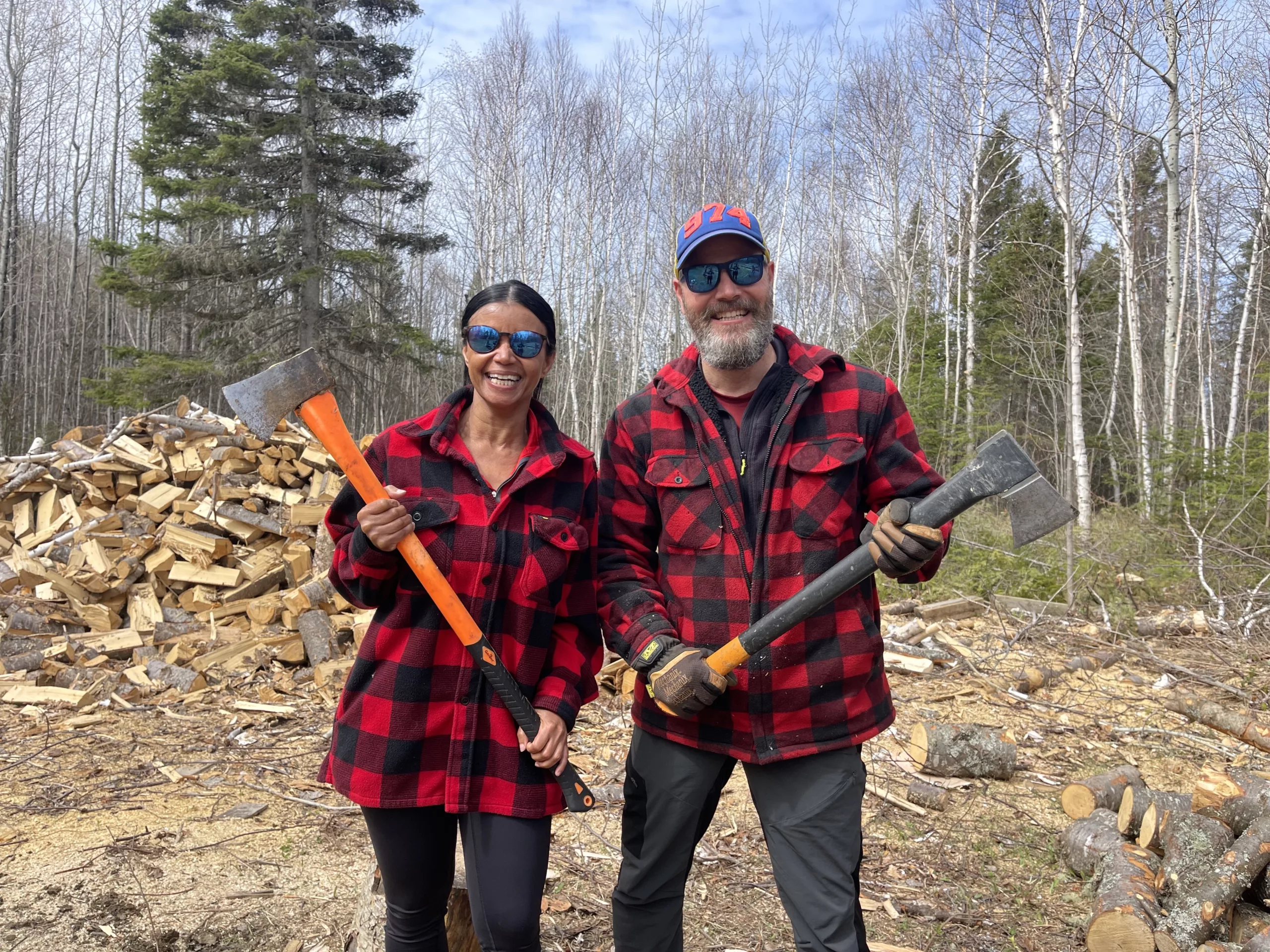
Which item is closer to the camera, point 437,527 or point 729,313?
point 437,527

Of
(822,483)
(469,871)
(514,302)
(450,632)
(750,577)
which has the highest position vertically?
(514,302)

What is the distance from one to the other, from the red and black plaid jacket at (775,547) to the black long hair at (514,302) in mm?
348

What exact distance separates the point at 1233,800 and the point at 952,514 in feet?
7.71

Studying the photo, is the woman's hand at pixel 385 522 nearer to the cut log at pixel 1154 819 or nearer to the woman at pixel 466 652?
the woman at pixel 466 652

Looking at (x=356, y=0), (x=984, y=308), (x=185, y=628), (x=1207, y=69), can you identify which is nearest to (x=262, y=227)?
(x=356, y=0)

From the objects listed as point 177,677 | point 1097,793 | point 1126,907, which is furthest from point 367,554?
point 177,677

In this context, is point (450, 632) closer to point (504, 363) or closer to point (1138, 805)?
point (504, 363)

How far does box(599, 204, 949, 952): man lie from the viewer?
1943 mm

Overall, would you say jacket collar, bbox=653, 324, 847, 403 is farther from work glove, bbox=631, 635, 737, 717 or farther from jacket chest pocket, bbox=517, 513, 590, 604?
work glove, bbox=631, 635, 737, 717

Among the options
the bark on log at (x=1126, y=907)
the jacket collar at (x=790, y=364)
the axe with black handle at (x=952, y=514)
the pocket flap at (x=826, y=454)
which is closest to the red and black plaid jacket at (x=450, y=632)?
the jacket collar at (x=790, y=364)

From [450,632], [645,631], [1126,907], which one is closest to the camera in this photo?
[450,632]

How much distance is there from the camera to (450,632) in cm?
194

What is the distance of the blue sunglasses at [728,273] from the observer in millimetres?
2139

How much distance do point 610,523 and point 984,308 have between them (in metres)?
18.8
